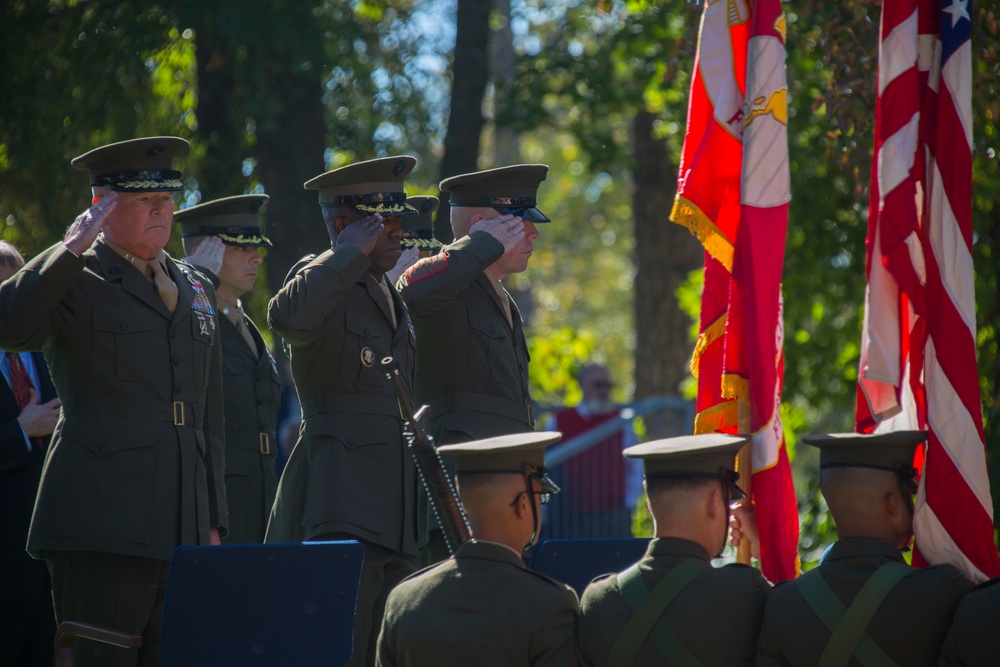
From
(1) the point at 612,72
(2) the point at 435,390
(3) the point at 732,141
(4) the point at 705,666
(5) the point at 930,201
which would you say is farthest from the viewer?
(1) the point at 612,72

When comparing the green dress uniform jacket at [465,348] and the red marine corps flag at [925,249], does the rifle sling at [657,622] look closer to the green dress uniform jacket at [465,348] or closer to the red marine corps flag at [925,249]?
the red marine corps flag at [925,249]

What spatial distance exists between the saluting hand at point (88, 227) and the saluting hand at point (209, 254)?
6.29 ft

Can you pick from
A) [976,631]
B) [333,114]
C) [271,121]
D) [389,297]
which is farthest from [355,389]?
[333,114]

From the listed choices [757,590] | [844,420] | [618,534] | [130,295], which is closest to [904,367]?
[757,590]

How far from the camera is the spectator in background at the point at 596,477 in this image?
421 inches

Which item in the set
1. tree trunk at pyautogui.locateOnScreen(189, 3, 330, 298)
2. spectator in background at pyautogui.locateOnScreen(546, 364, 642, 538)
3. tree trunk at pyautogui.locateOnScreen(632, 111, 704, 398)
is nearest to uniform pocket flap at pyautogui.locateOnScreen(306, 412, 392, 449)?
spectator in background at pyautogui.locateOnScreen(546, 364, 642, 538)

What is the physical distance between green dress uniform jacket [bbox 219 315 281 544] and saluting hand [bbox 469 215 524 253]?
54.6 inches

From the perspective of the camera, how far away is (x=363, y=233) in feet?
16.9

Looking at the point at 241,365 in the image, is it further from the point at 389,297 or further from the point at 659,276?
the point at 659,276

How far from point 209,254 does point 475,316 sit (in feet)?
5.24

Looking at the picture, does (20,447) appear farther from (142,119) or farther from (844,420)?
(844,420)

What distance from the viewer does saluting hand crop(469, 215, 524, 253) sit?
17.9 ft

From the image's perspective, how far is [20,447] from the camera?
17.8 ft

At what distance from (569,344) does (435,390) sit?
9.23 meters
